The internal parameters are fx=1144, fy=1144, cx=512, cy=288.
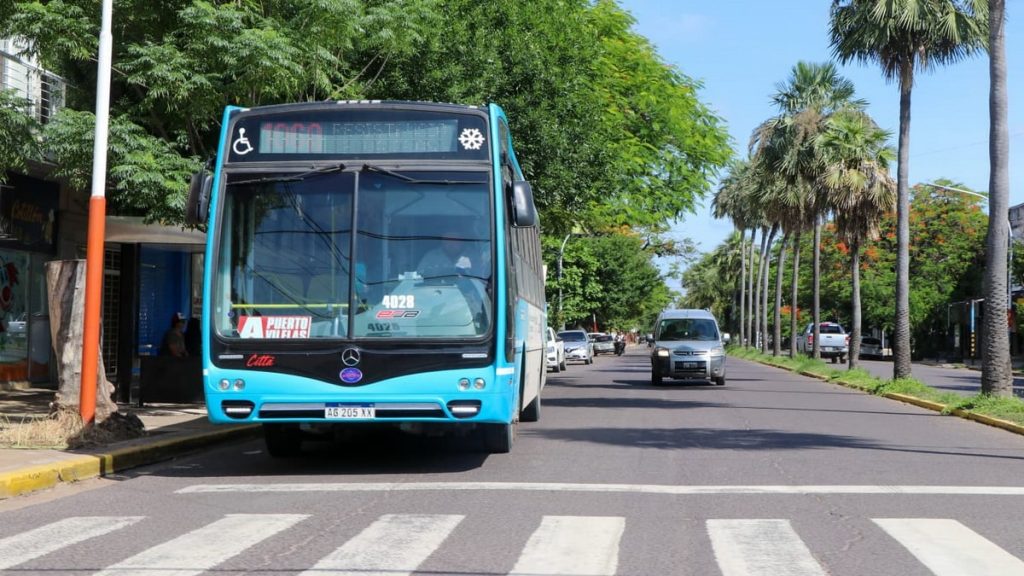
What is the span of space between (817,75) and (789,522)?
3777 centimetres

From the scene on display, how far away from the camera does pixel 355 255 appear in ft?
34.0

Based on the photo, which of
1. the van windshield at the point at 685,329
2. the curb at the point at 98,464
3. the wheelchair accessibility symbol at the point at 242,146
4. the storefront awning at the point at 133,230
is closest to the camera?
the curb at the point at 98,464

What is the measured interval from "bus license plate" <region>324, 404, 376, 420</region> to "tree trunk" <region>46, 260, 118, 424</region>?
3716 mm

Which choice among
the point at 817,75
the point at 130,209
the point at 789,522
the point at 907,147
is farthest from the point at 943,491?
the point at 817,75

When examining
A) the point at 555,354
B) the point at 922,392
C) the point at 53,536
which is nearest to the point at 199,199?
the point at 53,536

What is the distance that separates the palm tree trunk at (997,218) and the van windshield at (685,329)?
10059 millimetres

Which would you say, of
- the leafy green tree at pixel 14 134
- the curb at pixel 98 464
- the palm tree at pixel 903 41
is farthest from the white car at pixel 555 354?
the leafy green tree at pixel 14 134

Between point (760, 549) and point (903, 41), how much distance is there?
20.4m

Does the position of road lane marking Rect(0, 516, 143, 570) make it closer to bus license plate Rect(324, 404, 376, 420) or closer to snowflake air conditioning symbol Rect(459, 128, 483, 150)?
bus license plate Rect(324, 404, 376, 420)

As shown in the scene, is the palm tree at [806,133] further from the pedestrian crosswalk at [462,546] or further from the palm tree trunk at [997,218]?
the pedestrian crosswalk at [462,546]

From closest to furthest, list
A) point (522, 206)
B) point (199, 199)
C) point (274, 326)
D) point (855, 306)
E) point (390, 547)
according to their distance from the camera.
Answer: point (390, 547) < point (199, 199) < point (274, 326) < point (522, 206) < point (855, 306)

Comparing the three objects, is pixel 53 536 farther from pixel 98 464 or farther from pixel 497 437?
Answer: pixel 497 437

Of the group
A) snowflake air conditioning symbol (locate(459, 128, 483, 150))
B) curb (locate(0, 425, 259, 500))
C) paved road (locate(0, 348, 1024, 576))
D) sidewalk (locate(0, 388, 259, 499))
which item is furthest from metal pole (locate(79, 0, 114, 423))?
snowflake air conditioning symbol (locate(459, 128, 483, 150))

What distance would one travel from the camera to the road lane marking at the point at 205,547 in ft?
20.7
